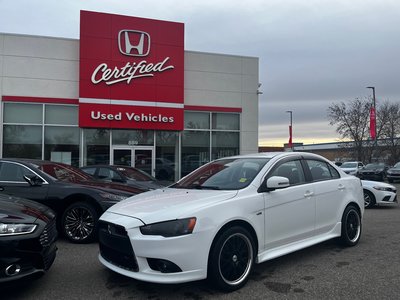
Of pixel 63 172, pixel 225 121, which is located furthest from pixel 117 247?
pixel 225 121

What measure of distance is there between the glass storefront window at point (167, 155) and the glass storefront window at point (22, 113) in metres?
5.18

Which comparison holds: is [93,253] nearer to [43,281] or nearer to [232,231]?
[43,281]

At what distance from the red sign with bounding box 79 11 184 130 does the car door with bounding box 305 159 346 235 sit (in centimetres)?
1187

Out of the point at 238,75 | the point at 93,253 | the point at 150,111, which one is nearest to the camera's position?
the point at 93,253

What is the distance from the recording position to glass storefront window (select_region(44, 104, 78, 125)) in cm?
1669

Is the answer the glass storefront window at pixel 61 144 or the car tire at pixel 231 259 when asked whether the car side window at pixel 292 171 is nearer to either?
the car tire at pixel 231 259

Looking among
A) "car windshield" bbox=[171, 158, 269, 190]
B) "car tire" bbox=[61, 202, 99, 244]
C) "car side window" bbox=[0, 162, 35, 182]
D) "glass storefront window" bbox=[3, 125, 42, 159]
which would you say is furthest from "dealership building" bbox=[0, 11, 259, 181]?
"car windshield" bbox=[171, 158, 269, 190]

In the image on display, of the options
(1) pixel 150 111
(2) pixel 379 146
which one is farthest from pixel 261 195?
(2) pixel 379 146

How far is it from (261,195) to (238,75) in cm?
1491

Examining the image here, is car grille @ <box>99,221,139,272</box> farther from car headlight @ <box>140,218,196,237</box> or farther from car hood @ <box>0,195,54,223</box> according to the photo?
car hood @ <box>0,195,54,223</box>

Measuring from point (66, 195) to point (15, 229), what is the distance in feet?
8.99

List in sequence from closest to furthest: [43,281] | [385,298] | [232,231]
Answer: [385,298] < [232,231] < [43,281]

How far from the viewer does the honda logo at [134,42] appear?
17188mm

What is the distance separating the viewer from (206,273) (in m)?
4.25
